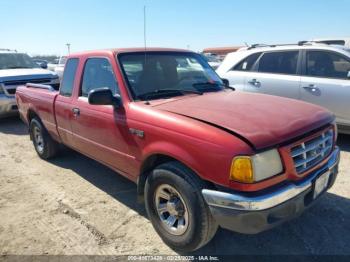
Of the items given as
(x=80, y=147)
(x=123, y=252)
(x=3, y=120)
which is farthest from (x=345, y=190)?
(x=3, y=120)

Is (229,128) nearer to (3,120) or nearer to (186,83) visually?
(186,83)

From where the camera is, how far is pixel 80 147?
4500 mm

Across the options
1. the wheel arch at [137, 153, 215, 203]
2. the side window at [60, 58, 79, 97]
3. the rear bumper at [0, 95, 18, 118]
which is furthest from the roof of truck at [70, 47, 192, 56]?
the rear bumper at [0, 95, 18, 118]

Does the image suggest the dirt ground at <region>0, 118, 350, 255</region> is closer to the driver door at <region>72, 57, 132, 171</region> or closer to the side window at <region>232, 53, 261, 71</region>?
the driver door at <region>72, 57, 132, 171</region>

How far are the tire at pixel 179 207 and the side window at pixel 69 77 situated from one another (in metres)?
2.06

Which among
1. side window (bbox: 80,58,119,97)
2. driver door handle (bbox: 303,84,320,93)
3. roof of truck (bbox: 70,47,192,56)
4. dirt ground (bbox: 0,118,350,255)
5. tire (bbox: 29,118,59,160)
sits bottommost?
dirt ground (bbox: 0,118,350,255)

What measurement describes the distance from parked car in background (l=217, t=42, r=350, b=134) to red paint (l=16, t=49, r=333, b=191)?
104 inches

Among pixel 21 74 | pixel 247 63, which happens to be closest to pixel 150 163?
pixel 247 63

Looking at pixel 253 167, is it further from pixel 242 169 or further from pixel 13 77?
pixel 13 77

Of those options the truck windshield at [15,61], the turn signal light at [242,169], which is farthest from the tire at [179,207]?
the truck windshield at [15,61]

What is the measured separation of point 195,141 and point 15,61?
937 centimetres

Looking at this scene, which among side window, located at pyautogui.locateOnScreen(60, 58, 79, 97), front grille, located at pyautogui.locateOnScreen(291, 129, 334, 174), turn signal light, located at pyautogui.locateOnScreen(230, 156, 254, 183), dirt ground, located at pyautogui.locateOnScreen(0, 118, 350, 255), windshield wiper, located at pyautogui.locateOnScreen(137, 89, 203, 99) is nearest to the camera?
turn signal light, located at pyautogui.locateOnScreen(230, 156, 254, 183)

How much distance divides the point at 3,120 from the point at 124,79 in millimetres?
7546

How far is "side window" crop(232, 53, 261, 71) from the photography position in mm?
6895
